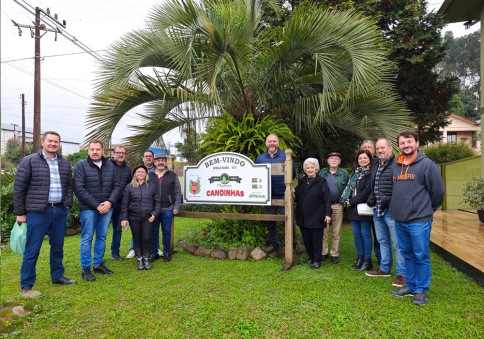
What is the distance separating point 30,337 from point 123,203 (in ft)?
6.70

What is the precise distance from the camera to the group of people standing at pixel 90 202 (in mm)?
3664

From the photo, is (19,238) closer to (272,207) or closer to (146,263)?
(146,263)

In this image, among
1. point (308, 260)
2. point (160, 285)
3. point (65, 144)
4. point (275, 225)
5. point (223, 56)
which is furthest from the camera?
point (65, 144)

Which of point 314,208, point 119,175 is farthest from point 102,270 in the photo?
point 314,208

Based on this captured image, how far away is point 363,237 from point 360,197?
1.92ft

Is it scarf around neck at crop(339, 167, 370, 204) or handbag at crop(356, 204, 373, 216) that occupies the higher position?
scarf around neck at crop(339, 167, 370, 204)

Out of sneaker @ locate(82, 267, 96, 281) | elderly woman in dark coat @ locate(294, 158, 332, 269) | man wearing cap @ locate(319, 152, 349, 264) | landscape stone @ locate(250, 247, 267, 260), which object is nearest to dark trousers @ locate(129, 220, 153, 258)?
sneaker @ locate(82, 267, 96, 281)

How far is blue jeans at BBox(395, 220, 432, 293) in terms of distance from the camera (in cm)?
329

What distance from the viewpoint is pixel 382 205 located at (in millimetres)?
3941

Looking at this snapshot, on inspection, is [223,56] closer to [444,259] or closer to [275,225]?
[275,225]

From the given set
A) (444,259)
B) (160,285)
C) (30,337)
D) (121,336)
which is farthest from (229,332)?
(444,259)

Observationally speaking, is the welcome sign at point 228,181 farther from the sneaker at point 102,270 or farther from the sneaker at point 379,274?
the sneaker at point 379,274

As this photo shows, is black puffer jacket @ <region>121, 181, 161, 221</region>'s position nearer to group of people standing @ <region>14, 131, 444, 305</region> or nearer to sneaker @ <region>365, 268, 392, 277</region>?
group of people standing @ <region>14, 131, 444, 305</region>

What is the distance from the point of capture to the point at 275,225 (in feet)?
17.3
